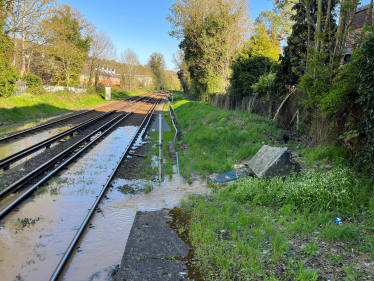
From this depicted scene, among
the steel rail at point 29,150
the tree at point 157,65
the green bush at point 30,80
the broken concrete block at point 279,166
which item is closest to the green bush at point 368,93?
the broken concrete block at point 279,166

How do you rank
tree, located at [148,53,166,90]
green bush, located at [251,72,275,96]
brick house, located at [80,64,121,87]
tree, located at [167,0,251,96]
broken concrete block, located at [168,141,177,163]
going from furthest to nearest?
tree, located at [148,53,166,90], brick house, located at [80,64,121,87], tree, located at [167,0,251,96], green bush, located at [251,72,275,96], broken concrete block, located at [168,141,177,163]

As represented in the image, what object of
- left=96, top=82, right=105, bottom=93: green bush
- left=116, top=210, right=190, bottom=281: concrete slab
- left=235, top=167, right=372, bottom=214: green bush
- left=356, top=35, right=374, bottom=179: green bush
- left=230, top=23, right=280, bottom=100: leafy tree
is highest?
left=230, top=23, right=280, bottom=100: leafy tree

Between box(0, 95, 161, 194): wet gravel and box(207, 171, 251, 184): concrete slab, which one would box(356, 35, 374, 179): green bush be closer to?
box(207, 171, 251, 184): concrete slab

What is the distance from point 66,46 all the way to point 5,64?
11841 mm

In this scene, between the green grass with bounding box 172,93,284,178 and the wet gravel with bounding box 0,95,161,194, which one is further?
the green grass with bounding box 172,93,284,178

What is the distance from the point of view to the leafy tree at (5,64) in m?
22.0

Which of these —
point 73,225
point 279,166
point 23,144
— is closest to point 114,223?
point 73,225

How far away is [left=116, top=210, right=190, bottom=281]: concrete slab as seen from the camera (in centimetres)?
421

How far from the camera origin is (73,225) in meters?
5.86

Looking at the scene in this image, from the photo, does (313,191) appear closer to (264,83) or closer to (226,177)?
(226,177)

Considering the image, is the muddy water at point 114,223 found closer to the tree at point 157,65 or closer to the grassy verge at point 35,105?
the grassy verge at point 35,105

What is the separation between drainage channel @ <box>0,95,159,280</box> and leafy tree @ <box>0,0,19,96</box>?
54.7 ft

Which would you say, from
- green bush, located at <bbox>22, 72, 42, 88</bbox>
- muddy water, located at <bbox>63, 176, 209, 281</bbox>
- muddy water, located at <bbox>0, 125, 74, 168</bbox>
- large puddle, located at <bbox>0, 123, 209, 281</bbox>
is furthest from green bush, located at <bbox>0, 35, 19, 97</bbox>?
muddy water, located at <bbox>63, 176, 209, 281</bbox>

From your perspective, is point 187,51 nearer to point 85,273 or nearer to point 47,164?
point 47,164
